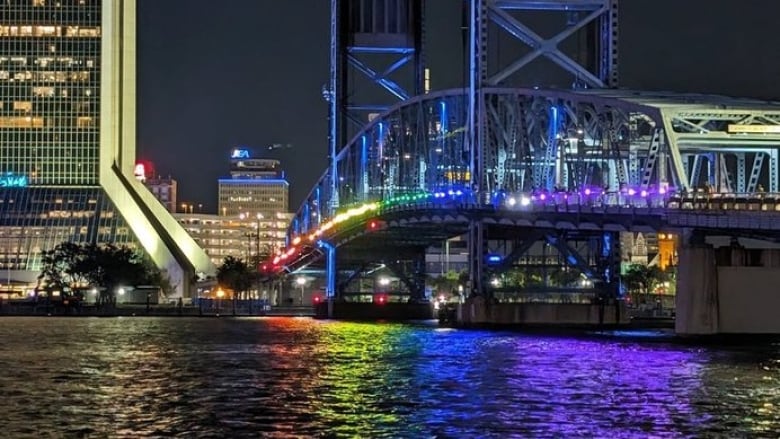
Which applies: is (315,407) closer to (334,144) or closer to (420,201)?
(420,201)

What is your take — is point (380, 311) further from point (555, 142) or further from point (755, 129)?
point (755, 129)

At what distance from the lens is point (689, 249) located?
91.2 m

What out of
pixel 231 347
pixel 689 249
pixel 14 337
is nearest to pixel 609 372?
pixel 689 249

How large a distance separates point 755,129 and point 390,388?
43883 millimetres

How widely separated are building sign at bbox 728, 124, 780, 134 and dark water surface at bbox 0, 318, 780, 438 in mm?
14447

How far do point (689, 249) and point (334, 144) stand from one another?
3236 inches

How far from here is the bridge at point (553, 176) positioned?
301 feet

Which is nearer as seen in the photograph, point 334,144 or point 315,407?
point 315,407

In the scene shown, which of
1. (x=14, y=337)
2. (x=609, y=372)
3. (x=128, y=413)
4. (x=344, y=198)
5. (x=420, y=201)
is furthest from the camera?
(x=344, y=198)

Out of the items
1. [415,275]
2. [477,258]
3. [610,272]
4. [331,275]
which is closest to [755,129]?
[477,258]

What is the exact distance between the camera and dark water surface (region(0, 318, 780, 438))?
4719 cm

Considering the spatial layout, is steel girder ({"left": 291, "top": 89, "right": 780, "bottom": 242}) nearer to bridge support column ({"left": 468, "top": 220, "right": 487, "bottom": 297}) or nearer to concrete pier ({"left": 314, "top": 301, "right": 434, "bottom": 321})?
bridge support column ({"left": 468, "top": 220, "right": 487, "bottom": 297})

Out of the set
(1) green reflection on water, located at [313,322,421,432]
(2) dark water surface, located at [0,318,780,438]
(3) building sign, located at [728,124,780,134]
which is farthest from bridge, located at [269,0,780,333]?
(1) green reflection on water, located at [313,322,421,432]

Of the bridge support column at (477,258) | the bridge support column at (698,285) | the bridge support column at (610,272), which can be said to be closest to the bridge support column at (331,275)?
the bridge support column at (477,258)
